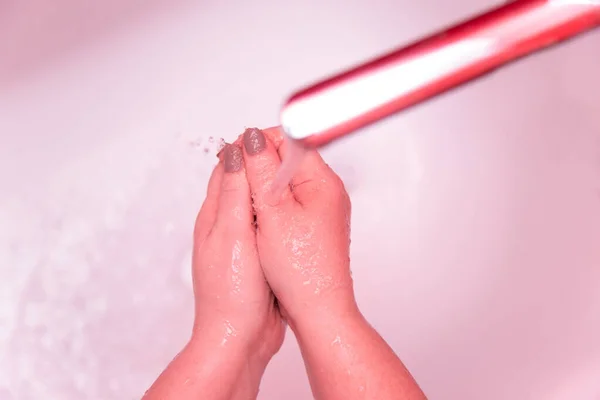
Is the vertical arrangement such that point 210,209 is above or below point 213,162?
below

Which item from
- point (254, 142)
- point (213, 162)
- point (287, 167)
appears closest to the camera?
point (287, 167)

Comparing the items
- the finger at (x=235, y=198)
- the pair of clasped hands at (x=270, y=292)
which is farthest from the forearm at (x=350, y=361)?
the finger at (x=235, y=198)

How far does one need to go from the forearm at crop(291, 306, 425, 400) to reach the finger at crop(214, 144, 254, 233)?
133mm

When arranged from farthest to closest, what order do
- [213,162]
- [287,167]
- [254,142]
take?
1. [213,162]
2. [254,142]
3. [287,167]

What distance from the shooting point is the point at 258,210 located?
2.25ft

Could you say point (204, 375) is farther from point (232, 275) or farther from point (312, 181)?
point (312, 181)

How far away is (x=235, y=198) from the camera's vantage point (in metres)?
0.69

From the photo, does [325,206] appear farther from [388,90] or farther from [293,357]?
[293,357]

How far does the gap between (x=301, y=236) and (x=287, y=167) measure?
0.12 meters

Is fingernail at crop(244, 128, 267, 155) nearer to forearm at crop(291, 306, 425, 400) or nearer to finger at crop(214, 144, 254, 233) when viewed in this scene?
finger at crop(214, 144, 254, 233)

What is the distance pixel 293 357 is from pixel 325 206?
0.39m

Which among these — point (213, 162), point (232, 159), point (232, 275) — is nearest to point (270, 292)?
point (232, 275)

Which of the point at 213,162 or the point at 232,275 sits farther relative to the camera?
the point at 213,162

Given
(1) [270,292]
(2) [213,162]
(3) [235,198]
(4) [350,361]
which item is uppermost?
(2) [213,162]
